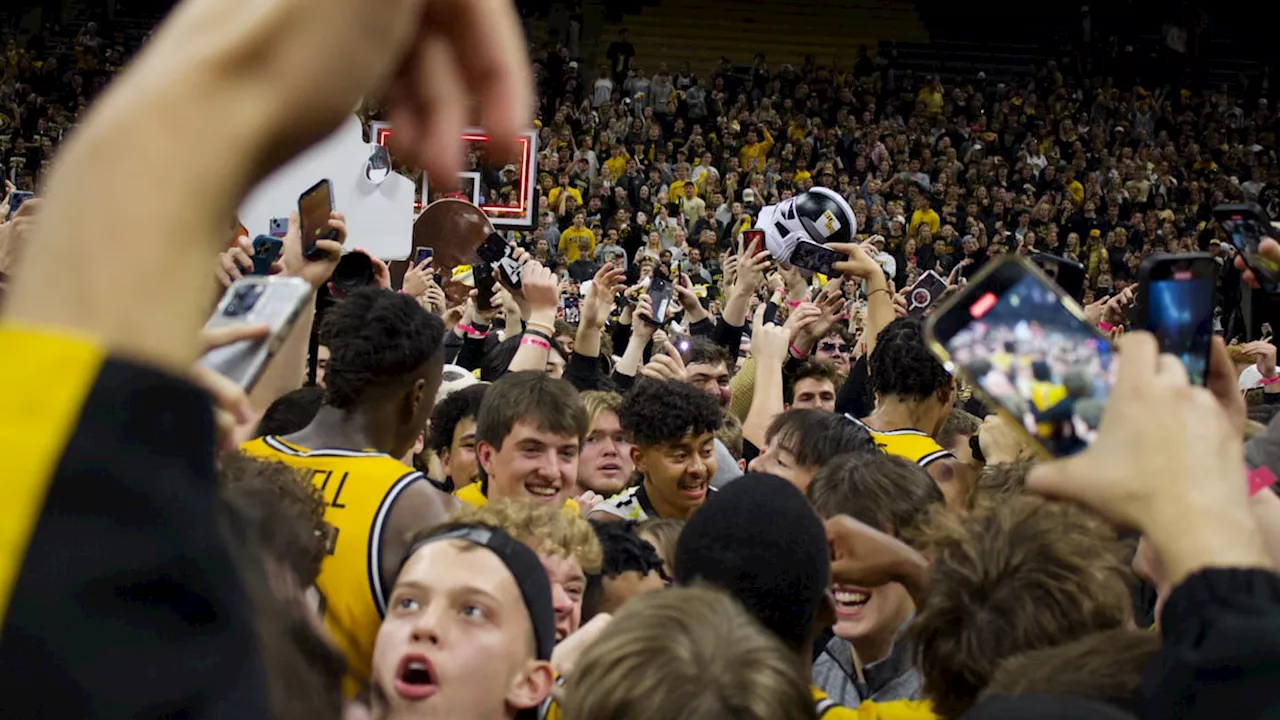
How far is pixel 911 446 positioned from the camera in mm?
4223

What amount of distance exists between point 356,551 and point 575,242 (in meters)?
13.9

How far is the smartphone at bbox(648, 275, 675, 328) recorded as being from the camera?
628cm

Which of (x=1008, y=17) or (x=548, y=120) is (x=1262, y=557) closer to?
(x=548, y=120)

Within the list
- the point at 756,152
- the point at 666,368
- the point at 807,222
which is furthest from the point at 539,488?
the point at 756,152

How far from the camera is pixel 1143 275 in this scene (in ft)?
5.19

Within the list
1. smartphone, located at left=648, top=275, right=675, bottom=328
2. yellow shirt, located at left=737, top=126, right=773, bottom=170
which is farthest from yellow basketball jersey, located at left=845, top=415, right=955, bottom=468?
yellow shirt, located at left=737, top=126, right=773, bottom=170

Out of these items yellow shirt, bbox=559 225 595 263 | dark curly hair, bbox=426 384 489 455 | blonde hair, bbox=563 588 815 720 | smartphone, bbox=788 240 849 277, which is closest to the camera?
blonde hair, bbox=563 588 815 720

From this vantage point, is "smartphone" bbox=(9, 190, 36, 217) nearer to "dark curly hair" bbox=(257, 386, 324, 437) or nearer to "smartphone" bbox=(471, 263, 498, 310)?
"dark curly hair" bbox=(257, 386, 324, 437)

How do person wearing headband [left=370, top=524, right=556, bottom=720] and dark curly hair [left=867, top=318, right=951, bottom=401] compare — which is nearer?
person wearing headband [left=370, top=524, right=556, bottom=720]

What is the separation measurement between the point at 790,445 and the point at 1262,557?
2.91 metres

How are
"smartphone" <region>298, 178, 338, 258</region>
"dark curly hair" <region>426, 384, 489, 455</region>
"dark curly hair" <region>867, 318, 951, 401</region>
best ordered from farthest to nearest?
"dark curly hair" <region>867, 318, 951, 401</region> → "dark curly hair" <region>426, 384, 489, 455</region> → "smartphone" <region>298, 178, 338, 258</region>

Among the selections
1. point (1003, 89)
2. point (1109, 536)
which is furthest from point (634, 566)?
point (1003, 89)

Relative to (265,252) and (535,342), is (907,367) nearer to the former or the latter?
(535,342)

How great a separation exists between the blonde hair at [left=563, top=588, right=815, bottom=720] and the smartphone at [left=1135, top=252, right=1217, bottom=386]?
2.07 feet
